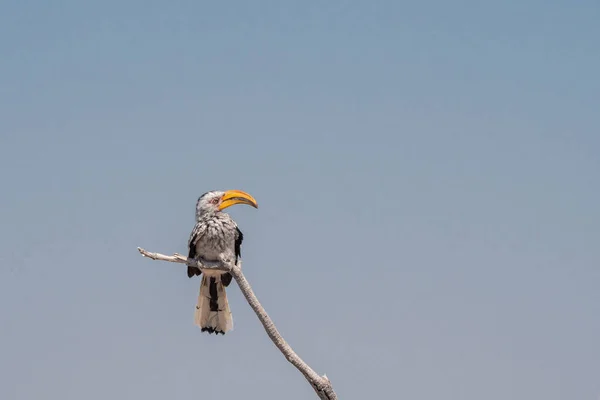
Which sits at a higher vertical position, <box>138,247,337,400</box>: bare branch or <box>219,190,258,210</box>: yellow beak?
<box>219,190,258,210</box>: yellow beak

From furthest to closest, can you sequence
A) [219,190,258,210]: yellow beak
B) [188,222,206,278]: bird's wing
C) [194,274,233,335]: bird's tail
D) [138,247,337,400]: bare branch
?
[194,274,233,335]: bird's tail
[188,222,206,278]: bird's wing
[219,190,258,210]: yellow beak
[138,247,337,400]: bare branch

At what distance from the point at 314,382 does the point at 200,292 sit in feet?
6.44

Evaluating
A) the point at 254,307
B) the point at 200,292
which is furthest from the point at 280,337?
the point at 200,292

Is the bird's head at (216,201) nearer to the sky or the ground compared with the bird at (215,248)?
nearer to the sky

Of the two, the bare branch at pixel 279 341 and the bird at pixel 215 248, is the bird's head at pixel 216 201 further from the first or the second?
the bare branch at pixel 279 341

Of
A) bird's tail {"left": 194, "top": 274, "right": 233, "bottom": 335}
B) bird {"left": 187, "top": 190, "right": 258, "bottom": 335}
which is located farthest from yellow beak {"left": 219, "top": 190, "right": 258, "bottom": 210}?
bird's tail {"left": 194, "top": 274, "right": 233, "bottom": 335}

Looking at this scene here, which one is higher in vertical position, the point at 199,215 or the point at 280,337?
the point at 199,215

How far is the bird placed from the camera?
1406 cm

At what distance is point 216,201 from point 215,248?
2.01ft

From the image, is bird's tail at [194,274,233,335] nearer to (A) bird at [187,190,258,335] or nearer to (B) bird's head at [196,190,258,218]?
(A) bird at [187,190,258,335]

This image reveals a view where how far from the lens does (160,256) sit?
13109 millimetres

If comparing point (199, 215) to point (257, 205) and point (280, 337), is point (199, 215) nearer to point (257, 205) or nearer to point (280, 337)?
point (257, 205)

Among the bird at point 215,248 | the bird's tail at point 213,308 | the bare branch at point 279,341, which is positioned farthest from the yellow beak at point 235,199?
the bird's tail at point 213,308

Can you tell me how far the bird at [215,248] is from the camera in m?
14.1
